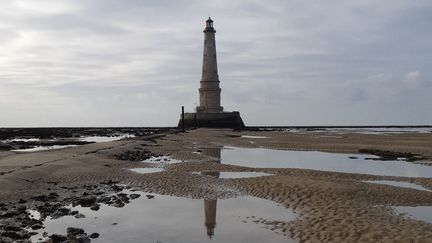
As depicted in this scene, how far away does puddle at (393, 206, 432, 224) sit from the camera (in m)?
11.4

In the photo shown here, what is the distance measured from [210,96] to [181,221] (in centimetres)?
7217

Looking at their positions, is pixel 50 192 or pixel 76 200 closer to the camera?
pixel 76 200

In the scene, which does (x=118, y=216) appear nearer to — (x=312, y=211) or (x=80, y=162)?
(x=312, y=211)

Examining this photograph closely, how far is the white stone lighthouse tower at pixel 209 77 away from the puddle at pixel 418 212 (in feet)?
230

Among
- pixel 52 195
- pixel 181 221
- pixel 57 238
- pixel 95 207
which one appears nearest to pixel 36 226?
pixel 57 238

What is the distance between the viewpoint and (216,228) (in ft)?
34.3

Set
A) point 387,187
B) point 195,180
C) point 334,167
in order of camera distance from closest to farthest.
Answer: point 387,187
point 195,180
point 334,167

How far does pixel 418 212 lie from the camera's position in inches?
479

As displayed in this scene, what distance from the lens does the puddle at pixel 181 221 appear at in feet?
31.6

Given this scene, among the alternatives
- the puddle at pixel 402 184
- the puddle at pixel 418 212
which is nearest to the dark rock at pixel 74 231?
the puddle at pixel 418 212

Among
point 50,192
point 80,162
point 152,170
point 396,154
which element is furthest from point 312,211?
point 396,154

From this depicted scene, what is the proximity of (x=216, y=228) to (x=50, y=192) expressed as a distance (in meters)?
6.64

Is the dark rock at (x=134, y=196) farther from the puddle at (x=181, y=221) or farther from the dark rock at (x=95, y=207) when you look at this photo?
the dark rock at (x=95, y=207)

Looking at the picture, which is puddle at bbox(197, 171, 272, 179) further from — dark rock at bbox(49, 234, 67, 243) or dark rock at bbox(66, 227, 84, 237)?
dark rock at bbox(49, 234, 67, 243)
